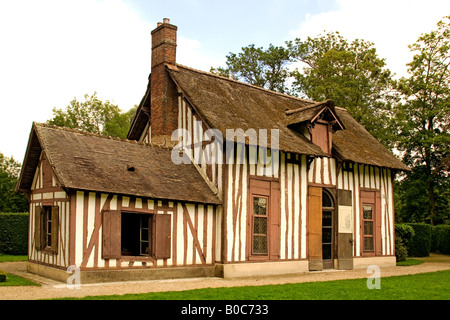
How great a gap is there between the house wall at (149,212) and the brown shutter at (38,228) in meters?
2.49

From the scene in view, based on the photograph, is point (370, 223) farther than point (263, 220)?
Yes

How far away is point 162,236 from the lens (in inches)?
533

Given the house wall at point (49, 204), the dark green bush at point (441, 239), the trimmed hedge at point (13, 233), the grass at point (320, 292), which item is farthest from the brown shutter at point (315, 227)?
the dark green bush at point (441, 239)

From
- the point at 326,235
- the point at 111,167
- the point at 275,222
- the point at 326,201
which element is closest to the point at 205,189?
the point at 275,222

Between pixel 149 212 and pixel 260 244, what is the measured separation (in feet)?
12.8

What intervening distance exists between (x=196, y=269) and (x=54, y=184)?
453 centimetres

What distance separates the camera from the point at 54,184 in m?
13.5

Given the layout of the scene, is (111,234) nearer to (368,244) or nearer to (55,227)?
(55,227)

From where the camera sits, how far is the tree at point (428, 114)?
93.7 feet

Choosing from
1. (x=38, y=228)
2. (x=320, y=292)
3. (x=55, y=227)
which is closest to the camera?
(x=320, y=292)

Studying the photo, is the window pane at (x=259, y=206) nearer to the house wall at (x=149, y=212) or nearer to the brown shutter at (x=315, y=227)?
the house wall at (x=149, y=212)

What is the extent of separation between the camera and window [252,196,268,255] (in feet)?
50.3
